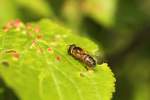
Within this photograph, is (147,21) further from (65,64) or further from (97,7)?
(65,64)

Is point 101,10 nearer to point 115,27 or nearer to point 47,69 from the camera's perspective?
point 115,27

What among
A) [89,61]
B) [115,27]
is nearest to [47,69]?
[89,61]

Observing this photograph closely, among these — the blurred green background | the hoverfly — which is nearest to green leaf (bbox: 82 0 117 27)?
the blurred green background

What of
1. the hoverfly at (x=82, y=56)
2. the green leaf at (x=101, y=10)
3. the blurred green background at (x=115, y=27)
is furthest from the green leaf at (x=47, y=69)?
the green leaf at (x=101, y=10)

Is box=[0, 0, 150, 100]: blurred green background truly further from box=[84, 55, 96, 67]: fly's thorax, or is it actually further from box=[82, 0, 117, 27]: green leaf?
box=[84, 55, 96, 67]: fly's thorax

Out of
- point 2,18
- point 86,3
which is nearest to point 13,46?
point 2,18

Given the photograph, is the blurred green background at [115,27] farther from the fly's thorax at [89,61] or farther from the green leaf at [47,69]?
the fly's thorax at [89,61]
